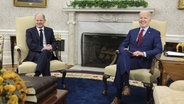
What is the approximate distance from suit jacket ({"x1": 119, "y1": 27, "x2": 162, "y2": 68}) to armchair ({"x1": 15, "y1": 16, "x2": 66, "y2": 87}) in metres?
0.94

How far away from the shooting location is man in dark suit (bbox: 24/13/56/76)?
3308 millimetres

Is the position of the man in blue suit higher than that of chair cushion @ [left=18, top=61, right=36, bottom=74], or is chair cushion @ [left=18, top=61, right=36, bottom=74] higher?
the man in blue suit

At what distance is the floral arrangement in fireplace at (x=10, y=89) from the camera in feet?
4.09

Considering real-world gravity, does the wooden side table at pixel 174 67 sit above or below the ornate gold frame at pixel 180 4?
below

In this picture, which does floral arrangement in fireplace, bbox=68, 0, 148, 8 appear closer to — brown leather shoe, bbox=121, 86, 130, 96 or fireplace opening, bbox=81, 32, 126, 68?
fireplace opening, bbox=81, 32, 126, 68

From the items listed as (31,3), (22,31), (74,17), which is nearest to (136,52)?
(22,31)

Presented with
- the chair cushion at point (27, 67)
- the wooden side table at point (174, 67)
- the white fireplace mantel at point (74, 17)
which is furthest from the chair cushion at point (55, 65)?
the white fireplace mantel at point (74, 17)

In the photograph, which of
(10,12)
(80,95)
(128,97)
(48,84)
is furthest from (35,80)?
(10,12)

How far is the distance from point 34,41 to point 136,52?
1.56 metres

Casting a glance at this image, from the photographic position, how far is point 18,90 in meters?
1.35

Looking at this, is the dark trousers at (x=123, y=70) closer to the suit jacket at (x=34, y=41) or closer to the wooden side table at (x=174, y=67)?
the wooden side table at (x=174, y=67)

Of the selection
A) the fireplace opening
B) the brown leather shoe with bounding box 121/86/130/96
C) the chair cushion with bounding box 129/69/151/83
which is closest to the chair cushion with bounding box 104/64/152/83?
the chair cushion with bounding box 129/69/151/83

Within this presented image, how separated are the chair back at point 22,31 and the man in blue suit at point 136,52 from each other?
149cm

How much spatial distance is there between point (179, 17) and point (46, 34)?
8.50ft
